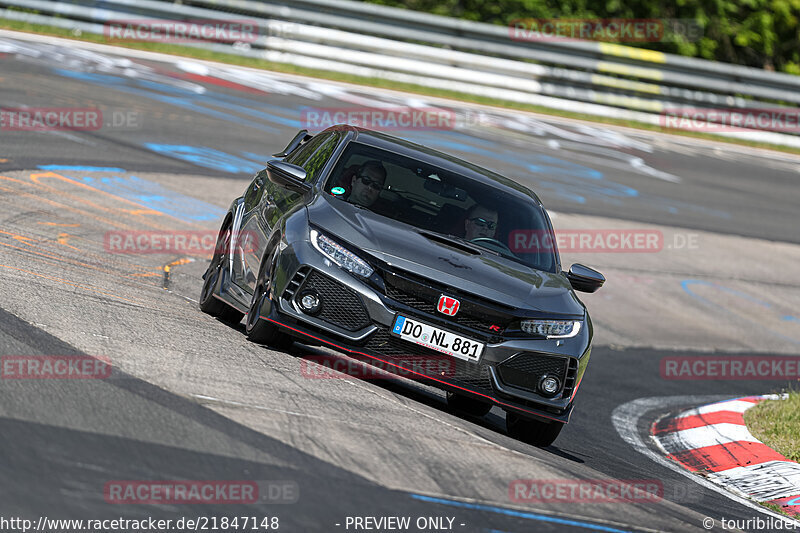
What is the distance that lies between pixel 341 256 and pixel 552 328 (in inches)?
54.2

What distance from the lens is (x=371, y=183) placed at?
7.66m

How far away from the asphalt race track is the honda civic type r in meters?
0.27

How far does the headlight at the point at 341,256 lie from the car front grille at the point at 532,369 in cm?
100

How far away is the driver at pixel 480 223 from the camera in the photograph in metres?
7.67

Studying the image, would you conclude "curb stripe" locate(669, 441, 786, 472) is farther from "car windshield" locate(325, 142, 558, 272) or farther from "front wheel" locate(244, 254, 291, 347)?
"front wheel" locate(244, 254, 291, 347)

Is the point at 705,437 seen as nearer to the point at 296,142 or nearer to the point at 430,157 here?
the point at 430,157

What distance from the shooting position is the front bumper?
6609mm

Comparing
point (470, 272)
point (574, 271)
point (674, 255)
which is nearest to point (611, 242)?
point (674, 255)

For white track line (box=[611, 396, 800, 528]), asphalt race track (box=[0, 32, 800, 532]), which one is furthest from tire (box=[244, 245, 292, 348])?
white track line (box=[611, 396, 800, 528])

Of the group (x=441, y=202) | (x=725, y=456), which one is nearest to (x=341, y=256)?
(x=441, y=202)

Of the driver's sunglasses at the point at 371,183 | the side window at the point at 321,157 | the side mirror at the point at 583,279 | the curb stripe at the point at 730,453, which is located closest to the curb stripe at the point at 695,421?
the curb stripe at the point at 730,453

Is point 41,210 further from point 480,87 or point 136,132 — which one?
point 480,87

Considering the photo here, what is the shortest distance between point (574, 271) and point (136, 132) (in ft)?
31.7

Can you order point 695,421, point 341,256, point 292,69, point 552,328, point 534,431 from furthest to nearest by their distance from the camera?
point 292,69
point 695,421
point 534,431
point 552,328
point 341,256
